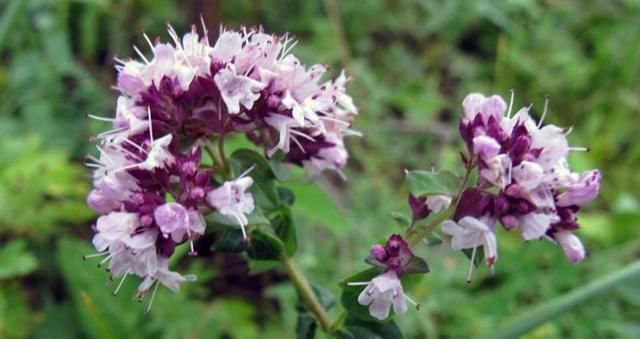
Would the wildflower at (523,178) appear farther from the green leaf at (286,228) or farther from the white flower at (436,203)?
the green leaf at (286,228)

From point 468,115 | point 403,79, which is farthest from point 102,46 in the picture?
point 468,115

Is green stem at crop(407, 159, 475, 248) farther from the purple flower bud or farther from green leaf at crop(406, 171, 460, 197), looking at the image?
the purple flower bud

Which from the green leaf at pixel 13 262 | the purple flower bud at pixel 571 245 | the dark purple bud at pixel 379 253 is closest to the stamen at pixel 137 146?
the dark purple bud at pixel 379 253

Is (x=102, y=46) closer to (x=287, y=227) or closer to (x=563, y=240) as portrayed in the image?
(x=287, y=227)

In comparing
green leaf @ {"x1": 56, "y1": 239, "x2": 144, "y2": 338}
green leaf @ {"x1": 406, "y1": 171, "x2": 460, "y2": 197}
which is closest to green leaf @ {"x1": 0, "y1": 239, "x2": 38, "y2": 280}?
green leaf @ {"x1": 56, "y1": 239, "x2": 144, "y2": 338}

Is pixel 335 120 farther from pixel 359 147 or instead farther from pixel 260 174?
pixel 359 147

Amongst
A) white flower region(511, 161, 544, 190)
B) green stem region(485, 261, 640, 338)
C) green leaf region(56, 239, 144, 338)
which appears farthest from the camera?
green leaf region(56, 239, 144, 338)
